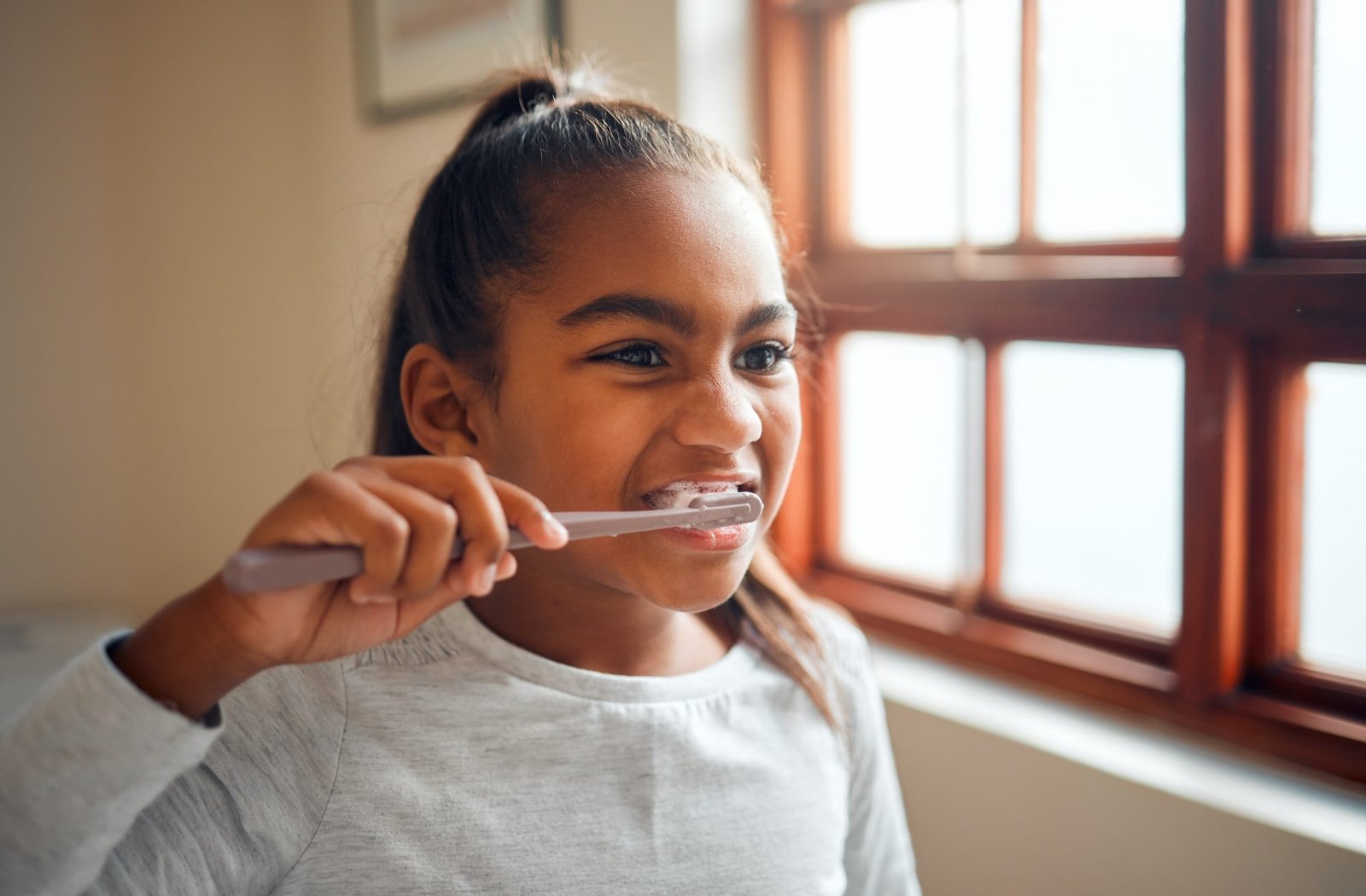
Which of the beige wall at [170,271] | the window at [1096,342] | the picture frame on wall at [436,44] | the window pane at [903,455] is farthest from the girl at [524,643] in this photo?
Answer: the beige wall at [170,271]

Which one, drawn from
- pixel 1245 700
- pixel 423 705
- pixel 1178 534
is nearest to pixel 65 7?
pixel 423 705

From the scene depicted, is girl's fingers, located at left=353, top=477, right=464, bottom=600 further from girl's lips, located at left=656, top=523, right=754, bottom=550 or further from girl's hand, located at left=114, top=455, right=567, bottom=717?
girl's lips, located at left=656, top=523, right=754, bottom=550

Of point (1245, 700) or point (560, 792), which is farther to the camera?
point (1245, 700)

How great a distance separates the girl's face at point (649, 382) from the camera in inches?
27.1

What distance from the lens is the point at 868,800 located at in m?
0.89

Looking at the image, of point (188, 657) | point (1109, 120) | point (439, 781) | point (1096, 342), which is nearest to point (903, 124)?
point (1109, 120)

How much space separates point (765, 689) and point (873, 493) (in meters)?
0.70

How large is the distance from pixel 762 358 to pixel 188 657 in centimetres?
41

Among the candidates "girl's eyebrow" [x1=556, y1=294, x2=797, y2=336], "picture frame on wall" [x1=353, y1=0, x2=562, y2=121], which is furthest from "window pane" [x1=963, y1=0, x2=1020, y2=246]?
"girl's eyebrow" [x1=556, y1=294, x2=797, y2=336]

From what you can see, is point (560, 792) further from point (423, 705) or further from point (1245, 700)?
point (1245, 700)

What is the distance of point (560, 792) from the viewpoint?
28.3 inches

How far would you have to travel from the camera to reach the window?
38.9 inches

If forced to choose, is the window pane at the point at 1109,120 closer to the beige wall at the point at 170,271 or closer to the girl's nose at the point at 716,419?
the girl's nose at the point at 716,419

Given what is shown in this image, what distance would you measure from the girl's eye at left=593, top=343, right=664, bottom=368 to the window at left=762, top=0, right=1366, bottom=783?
596 mm
